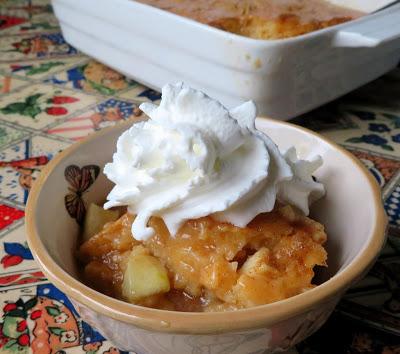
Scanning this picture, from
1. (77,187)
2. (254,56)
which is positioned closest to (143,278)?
(77,187)

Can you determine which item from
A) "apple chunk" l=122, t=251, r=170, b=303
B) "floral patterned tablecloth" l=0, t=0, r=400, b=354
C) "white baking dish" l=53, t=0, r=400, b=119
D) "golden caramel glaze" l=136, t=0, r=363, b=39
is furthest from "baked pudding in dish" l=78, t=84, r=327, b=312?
"golden caramel glaze" l=136, t=0, r=363, b=39

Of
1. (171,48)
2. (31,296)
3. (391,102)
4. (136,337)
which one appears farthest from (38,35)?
(136,337)

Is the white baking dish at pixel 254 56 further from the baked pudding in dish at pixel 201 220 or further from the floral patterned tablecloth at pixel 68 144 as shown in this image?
the baked pudding in dish at pixel 201 220

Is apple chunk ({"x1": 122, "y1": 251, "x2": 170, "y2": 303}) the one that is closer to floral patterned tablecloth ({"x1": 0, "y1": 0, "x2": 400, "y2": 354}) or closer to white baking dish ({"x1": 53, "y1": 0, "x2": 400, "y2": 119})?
floral patterned tablecloth ({"x1": 0, "y1": 0, "x2": 400, "y2": 354})

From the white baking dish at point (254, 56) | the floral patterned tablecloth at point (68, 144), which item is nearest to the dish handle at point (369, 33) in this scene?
the white baking dish at point (254, 56)

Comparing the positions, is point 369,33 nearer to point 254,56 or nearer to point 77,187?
point 254,56

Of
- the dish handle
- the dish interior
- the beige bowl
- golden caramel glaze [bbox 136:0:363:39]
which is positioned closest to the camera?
the beige bowl
